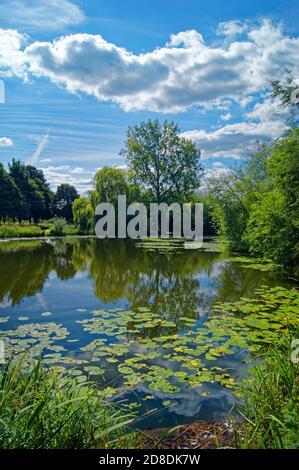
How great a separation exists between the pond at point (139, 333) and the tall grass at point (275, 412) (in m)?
0.54

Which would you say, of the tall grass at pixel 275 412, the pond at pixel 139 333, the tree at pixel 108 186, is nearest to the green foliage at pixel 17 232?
the tree at pixel 108 186

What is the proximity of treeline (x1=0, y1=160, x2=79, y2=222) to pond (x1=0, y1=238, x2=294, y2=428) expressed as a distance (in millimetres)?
22131

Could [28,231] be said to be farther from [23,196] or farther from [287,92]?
[287,92]

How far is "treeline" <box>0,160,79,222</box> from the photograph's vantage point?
30.3m

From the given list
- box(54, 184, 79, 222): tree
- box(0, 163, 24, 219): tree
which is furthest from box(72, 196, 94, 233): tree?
box(54, 184, 79, 222): tree

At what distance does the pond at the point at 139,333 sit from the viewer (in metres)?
3.32

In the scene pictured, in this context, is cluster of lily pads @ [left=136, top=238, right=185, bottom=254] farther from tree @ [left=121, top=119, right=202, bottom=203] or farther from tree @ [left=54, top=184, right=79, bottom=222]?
tree @ [left=54, top=184, right=79, bottom=222]

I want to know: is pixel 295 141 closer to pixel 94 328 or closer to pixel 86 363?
pixel 94 328

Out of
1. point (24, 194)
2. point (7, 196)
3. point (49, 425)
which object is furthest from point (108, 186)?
point (49, 425)

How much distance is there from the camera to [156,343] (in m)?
4.61

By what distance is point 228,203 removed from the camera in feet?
54.3

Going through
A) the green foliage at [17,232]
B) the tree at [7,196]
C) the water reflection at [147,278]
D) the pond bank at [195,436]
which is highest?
the tree at [7,196]

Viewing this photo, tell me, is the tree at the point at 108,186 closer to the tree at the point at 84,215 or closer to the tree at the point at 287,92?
the tree at the point at 84,215
